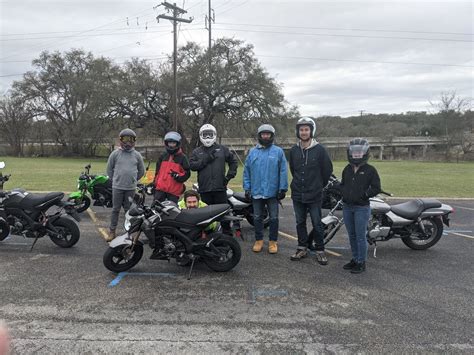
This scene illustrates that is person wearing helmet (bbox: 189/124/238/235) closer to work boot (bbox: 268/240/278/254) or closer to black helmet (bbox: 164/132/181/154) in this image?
black helmet (bbox: 164/132/181/154)

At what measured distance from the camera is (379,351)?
304 cm

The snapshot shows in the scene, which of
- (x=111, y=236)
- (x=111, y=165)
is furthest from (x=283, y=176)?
(x=111, y=236)

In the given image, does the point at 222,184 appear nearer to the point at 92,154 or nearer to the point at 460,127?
the point at 92,154

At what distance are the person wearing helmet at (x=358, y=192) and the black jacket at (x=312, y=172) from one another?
339 millimetres

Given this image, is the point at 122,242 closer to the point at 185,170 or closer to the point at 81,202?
the point at 185,170

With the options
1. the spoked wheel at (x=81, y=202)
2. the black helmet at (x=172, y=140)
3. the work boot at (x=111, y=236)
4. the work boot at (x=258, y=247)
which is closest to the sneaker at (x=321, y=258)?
the work boot at (x=258, y=247)

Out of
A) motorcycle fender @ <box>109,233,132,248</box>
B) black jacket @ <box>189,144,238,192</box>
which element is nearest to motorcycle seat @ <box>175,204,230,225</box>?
motorcycle fender @ <box>109,233,132,248</box>

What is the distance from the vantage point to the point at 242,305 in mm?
3893

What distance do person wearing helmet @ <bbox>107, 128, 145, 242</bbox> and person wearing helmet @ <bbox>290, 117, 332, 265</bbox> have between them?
2.56 m

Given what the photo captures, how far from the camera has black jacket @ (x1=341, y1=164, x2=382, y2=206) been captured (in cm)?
469

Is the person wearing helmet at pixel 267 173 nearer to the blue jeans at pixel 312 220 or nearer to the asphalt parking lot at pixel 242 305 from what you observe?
the blue jeans at pixel 312 220

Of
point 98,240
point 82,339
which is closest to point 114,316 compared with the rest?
point 82,339

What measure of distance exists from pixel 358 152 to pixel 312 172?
27.1 inches

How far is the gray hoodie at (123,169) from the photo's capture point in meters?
6.04
